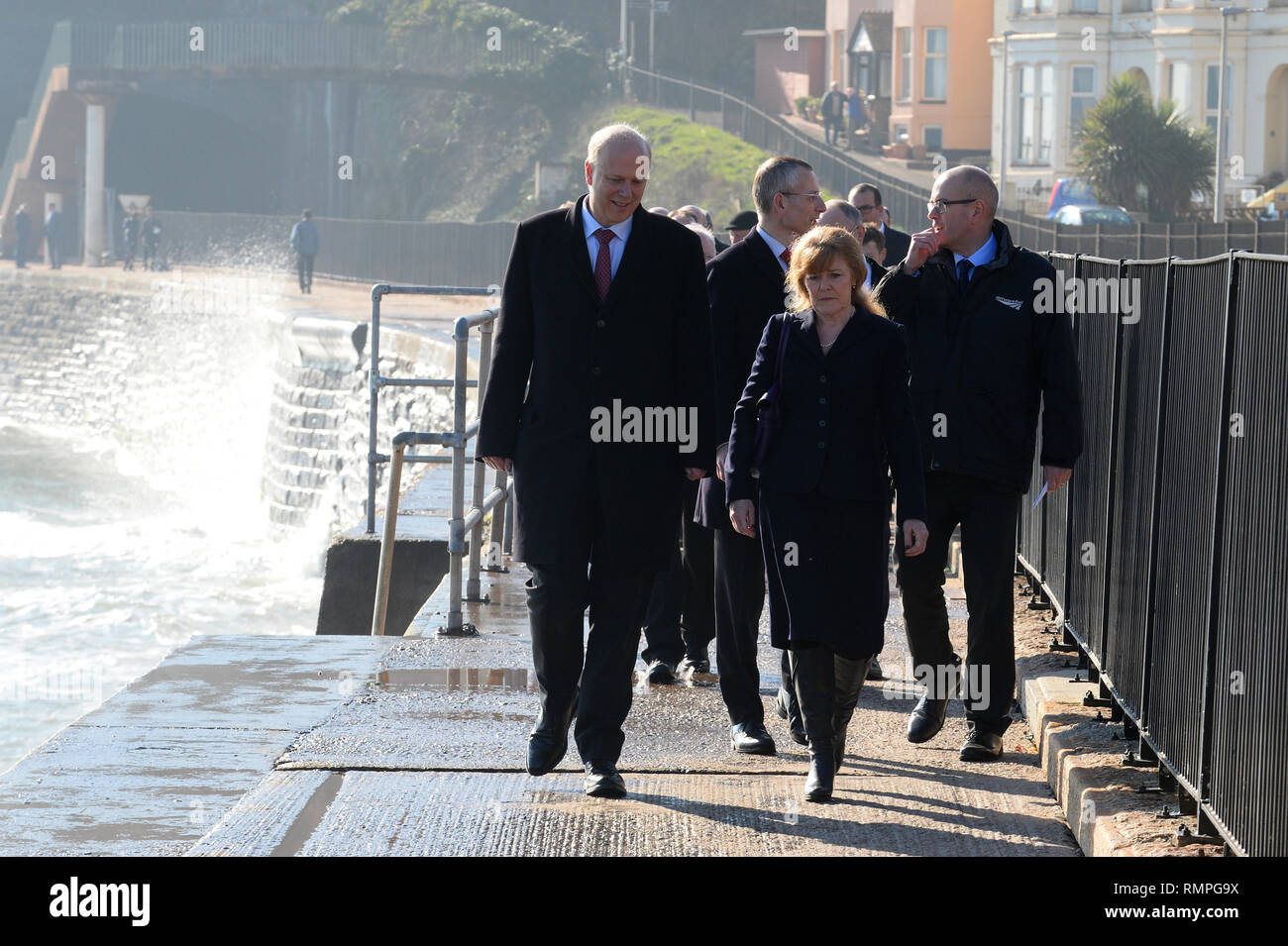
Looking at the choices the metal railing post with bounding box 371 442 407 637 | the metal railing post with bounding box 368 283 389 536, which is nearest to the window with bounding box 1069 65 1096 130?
the metal railing post with bounding box 368 283 389 536

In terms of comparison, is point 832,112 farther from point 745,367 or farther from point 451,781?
point 451,781

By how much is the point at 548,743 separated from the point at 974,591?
4.74 feet

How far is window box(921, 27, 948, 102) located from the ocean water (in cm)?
2687

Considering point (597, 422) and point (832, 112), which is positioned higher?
point (832, 112)

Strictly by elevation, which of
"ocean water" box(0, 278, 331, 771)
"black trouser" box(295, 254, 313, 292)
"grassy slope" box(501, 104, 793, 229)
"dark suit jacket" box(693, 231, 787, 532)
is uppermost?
"grassy slope" box(501, 104, 793, 229)

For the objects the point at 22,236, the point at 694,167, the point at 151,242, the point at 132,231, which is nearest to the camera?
the point at 151,242

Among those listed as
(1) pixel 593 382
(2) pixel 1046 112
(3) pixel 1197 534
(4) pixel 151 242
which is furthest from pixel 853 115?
(3) pixel 1197 534

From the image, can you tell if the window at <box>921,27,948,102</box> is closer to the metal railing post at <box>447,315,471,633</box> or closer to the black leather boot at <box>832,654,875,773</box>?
the metal railing post at <box>447,315,471,633</box>

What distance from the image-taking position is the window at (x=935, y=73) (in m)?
57.8

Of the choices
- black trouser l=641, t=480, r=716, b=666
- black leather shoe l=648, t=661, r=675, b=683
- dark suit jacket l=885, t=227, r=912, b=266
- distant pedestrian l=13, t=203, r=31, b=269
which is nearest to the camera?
black trouser l=641, t=480, r=716, b=666

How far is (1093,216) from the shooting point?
38594 mm

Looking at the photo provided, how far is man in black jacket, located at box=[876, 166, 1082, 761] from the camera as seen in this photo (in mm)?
5949
